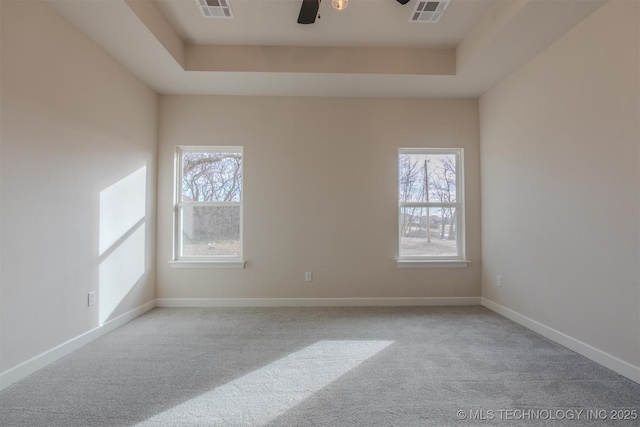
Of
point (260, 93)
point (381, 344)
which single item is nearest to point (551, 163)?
point (381, 344)

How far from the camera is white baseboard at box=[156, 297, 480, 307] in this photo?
363 cm

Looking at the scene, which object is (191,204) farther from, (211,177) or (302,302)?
(302,302)

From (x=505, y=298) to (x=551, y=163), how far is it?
157 cm

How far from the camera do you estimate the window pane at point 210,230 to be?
147 inches

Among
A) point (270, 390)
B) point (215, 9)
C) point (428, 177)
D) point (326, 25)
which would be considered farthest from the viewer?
point (428, 177)

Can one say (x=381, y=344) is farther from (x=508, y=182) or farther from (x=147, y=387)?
(x=508, y=182)

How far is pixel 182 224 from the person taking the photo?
12.3 feet

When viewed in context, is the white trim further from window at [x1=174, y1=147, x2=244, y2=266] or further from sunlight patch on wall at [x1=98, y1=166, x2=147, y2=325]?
sunlight patch on wall at [x1=98, y1=166, x2=147, y2=325]

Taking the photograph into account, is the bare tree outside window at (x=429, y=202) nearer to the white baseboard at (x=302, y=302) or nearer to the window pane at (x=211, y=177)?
the white baseboard at (x=302, y=302)

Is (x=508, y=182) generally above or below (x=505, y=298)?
Answer: above

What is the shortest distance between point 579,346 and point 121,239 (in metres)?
4.34

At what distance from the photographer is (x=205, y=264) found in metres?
3.62

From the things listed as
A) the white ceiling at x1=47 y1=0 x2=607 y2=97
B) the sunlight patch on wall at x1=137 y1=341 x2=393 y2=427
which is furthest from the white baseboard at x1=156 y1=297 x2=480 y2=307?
the white ceiling at x1=47 y1=0 x2=607 y2=97

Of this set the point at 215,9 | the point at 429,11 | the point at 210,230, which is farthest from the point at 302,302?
the point at 429,11
